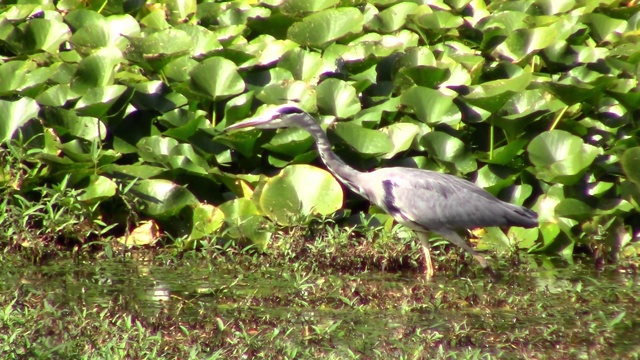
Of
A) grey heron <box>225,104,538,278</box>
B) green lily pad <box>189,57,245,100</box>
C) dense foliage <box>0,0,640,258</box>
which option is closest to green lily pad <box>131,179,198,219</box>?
dense foliage <box>0,0,640,258</box>

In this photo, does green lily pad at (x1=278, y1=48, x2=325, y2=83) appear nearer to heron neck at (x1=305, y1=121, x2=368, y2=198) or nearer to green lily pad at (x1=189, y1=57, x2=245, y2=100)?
green lily pad at (x1=189, y1=57, x2=245, y2=100)

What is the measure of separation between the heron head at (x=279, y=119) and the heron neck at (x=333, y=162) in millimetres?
79

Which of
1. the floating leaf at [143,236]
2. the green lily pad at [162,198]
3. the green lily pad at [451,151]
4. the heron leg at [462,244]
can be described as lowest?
the floating leaf at [143,236]

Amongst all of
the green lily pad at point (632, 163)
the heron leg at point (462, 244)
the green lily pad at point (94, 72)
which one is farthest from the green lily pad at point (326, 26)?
the green lily pad at point (632, 163)

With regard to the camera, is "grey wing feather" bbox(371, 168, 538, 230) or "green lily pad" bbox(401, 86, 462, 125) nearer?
"grey wing feather" bbox(371, 168, 538, 230)

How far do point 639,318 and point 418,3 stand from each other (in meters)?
3.63

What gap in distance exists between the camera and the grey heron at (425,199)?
583 centimetres

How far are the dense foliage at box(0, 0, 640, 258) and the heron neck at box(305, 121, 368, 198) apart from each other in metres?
0.13

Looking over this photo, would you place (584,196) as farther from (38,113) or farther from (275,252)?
(38,113)

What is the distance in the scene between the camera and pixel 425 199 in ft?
19.1

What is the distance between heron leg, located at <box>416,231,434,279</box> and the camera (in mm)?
5748

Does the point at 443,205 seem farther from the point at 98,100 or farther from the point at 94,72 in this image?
the point at 94,72

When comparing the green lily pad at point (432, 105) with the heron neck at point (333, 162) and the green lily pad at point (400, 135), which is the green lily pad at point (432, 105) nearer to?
the green lily pad at point (400, 135)

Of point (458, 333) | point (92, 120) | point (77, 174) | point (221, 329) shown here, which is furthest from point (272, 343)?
point (92, 120)
